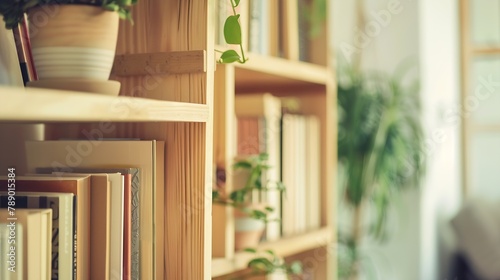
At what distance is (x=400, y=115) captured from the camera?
114 inches

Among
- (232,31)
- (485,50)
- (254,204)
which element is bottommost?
(254,204)

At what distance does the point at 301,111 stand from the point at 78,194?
1156 mm

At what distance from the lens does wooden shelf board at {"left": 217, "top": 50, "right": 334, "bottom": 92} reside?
149 cm

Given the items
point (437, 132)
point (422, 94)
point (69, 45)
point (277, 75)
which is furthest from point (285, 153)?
point (437, 132)

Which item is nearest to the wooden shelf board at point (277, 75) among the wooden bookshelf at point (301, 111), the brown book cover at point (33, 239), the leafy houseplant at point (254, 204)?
the wooden bookshelf at point (301, 111)

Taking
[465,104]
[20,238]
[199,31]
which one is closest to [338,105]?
[465,104]

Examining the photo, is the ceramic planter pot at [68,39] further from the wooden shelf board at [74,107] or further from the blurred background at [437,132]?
the blurred background at [437,132]

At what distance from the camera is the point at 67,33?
0.84 metres

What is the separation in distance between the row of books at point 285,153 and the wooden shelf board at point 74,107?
2.45 feet

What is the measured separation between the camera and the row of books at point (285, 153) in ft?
5.44

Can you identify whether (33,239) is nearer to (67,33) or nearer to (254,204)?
(67,33)

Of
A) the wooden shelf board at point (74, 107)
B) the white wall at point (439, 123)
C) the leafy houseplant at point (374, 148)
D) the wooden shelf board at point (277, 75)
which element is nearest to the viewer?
the wooden shelf board at point (74, 107)

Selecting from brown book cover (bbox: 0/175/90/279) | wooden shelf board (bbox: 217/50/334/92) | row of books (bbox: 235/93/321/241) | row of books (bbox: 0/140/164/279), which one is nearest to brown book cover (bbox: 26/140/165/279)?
row of books (bbox: 0/140/164/279)

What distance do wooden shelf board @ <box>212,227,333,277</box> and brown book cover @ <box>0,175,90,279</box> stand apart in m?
0.47
